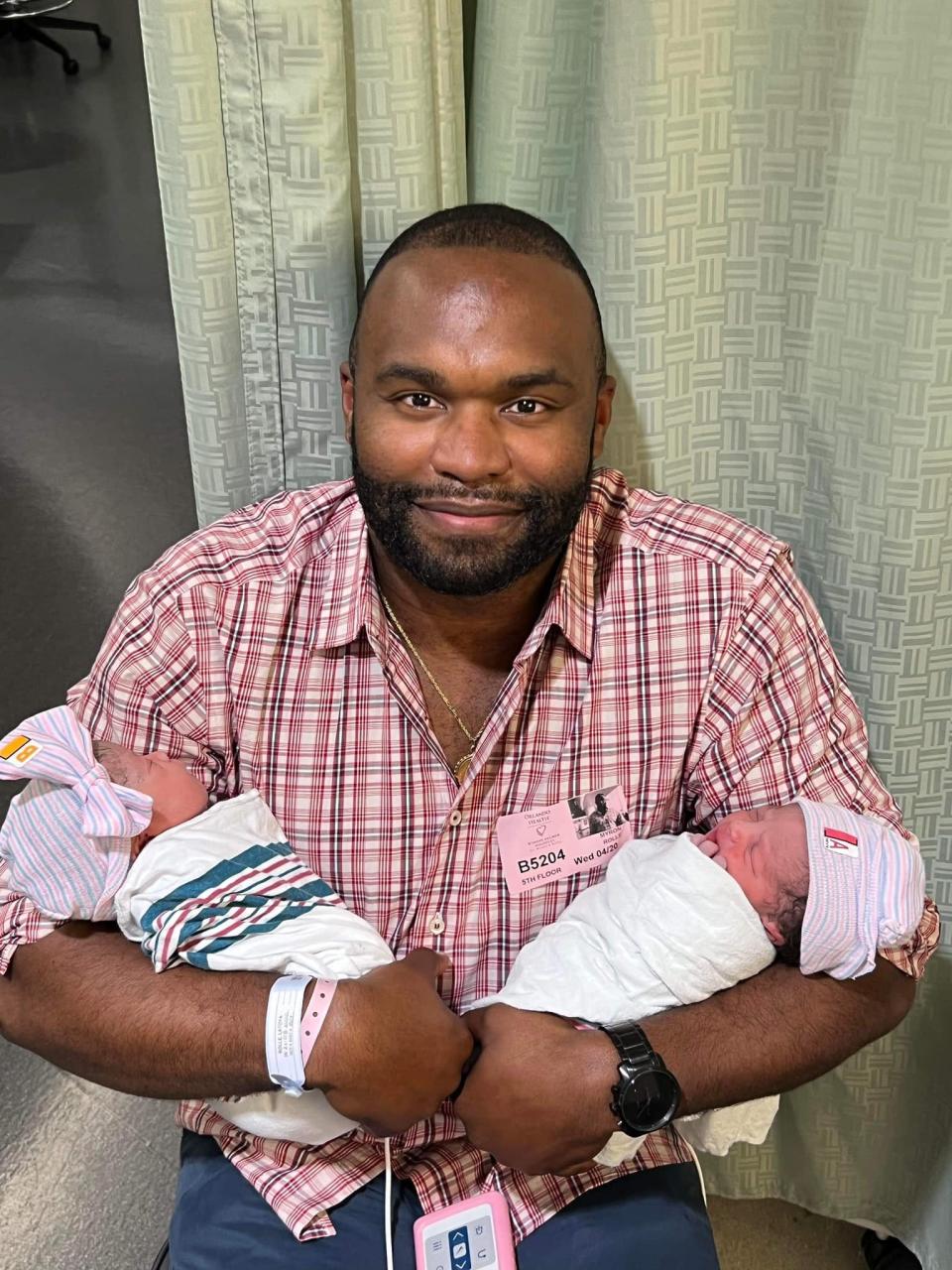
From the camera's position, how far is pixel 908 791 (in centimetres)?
163

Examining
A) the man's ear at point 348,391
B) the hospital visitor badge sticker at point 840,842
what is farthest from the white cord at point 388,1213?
the man's ear at point 348,391

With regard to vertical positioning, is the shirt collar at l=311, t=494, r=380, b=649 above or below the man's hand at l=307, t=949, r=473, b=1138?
above

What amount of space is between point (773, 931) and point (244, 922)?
1.81 feet

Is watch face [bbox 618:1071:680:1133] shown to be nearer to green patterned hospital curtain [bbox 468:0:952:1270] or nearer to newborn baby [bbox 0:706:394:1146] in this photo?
newborn baby [bbox 0:706:394:1146]

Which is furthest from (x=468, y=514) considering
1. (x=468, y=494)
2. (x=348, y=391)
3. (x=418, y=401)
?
(x=348, y=391)

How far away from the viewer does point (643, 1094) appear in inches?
49.8

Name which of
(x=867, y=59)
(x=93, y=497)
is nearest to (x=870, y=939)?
(x=867, y=59)

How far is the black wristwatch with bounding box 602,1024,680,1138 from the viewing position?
127 centimetres

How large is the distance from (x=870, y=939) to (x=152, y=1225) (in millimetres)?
1316

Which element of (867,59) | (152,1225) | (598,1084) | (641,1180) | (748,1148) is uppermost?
(867,59)

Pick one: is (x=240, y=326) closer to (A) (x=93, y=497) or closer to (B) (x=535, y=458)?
(B) (x=535, y=458)

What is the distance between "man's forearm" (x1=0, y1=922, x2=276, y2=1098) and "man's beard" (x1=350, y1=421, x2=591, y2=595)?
0.47 metres

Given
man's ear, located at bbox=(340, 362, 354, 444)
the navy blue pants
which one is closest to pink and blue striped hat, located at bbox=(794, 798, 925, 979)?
the navy blue pants

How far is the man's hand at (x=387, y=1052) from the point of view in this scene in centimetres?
123
